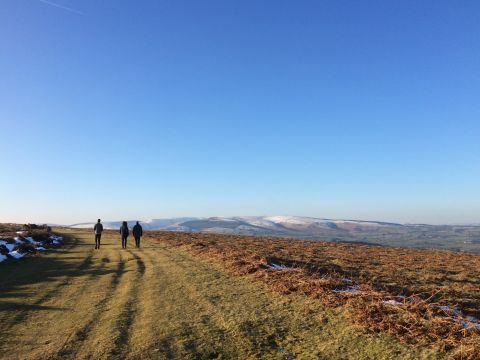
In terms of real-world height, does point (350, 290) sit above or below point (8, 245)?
below

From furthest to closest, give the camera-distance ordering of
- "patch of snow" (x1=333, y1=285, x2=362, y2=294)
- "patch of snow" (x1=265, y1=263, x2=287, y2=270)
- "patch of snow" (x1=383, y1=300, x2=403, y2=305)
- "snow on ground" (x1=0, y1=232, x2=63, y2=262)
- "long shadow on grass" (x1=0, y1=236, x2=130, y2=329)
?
"snow on ground" (x1=0, y1=232, x2=63, y2=262)
"patch of snow" (x1=265, y1=263, x2=287, y2=270)
"long shadow on grass" (x1=0, y1=236, x2=130, y2=329)
"patch of snow" (x1=333, y1=285, x2=362, y2=294)
"patch of snow" (x1=383, y1=300, x2=403, y2=305)

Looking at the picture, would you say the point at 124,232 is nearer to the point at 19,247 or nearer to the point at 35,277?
the point at 19,247

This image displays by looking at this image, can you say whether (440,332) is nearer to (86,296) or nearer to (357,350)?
(357,350)

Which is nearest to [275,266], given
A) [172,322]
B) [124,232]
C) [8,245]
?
[172,322]

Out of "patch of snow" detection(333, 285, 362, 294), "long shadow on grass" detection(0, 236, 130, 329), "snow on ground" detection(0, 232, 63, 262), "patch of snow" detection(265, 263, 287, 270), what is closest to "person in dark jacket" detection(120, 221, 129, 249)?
"long shadow on grass" detection(0, 236, 130, 329)

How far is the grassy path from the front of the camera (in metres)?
9.18

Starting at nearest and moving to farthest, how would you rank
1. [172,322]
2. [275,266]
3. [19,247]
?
[172,322] < [275,266] < [19,247]

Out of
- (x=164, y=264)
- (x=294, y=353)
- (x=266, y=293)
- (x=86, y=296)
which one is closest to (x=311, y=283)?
(x=266, y=293)

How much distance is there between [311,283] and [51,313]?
959 cm

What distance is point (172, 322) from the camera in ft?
37.5

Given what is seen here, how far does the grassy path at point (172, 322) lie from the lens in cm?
918

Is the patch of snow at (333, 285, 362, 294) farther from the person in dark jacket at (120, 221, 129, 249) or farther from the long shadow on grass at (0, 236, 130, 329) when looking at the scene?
the person in dark jacket at (120, 221, 129, 249)

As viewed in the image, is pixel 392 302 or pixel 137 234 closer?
pixel 392 302

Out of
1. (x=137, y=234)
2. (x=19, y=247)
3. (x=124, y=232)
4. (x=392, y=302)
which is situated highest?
(x=124, y=232)
